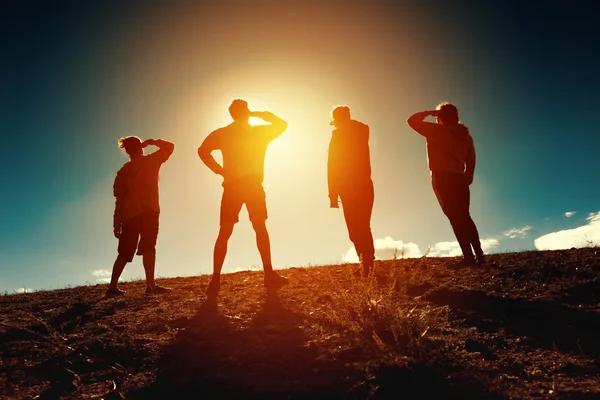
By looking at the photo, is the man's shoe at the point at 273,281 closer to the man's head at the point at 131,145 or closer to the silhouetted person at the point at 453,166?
the silhouetted person at the point at 453,166

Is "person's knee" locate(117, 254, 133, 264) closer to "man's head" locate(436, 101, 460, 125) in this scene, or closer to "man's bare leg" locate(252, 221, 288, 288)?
"man's bare leg" locate(252, 221, 288, 288)

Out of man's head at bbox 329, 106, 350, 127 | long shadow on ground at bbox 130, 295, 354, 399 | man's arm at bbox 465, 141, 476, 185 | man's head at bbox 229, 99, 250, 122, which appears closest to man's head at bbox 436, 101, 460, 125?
man's arm at bbox 465, 141, 476, 185

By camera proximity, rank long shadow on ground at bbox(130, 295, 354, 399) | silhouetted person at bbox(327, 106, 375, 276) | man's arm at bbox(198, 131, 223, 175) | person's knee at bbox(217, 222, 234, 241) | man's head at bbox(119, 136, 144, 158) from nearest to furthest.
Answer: long shadow on ground at bbox(130, 295, 354, 399) → person's knee at bbox(217, 222, 234, 241) → man's arm at bbox(198, 131, 223, 175) → silhouetted person at bbox(327, 106, 375, 276) → man's head at bbox(119, 136, 144, 158)

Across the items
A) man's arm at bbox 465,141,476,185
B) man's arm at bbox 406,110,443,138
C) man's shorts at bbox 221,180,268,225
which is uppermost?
man's arm at bbox 406,110,443,138

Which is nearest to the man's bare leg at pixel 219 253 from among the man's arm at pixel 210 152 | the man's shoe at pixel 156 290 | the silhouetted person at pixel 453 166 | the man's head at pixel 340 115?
the man's arm at pixel 210 152

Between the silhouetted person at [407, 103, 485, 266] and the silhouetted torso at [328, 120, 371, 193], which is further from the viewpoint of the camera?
the silhouetted torso at [328, 120, 371, 193]

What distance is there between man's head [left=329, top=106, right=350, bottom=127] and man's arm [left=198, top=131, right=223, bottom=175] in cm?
180

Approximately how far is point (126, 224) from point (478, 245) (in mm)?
5288

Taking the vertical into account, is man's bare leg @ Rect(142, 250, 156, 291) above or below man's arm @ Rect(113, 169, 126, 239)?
below

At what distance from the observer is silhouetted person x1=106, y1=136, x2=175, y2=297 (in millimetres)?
6719

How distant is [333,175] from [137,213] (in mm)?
3051

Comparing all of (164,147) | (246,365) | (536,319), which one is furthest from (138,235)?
(536,319)

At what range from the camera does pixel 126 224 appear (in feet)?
22.3

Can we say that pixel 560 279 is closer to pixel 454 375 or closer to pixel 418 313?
pixel 418 313
